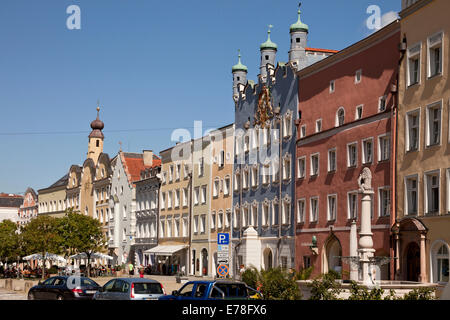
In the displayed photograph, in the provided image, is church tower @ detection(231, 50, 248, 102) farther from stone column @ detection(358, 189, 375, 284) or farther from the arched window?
stone column @ detection(358, 189, 375, 284)

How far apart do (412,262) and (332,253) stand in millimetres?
9234

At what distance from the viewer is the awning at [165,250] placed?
240ft

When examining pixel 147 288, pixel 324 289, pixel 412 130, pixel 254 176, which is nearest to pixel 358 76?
pixel 412 130

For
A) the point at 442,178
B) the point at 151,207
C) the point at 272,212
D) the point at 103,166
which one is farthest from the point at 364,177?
the point at 103,166

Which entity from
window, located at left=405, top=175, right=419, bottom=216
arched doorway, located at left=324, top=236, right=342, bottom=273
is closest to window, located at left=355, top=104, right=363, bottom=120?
arched doorway, located at left=324, top=236, right=342, bottom=273

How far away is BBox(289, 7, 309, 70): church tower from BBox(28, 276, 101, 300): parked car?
2696 cm

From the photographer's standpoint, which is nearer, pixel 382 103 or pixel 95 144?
pixel 382 103

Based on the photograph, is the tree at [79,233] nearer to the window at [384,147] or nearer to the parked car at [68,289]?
the window at [384,147]

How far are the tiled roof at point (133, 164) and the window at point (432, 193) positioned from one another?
2138 inches

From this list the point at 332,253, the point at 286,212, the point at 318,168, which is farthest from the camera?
the point at 286,212

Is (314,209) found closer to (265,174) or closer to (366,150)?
(366,150)

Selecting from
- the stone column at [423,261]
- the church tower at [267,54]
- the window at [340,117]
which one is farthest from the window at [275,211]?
the stone column at [423,261]

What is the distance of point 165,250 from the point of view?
7481cm

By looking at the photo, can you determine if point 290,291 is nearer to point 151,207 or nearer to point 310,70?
point 310,70
